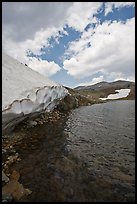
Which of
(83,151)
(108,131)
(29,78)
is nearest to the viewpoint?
(83,151)

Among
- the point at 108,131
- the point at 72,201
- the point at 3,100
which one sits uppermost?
the point at 3,100

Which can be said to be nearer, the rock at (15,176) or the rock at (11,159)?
the rock at (15,176)

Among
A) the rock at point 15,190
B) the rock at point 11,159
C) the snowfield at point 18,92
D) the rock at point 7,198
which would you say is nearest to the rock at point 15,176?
the rock at point 15,190

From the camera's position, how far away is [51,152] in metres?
17.0

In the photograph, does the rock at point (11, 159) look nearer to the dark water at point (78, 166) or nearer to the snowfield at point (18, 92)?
the dark water at point (78, 166)

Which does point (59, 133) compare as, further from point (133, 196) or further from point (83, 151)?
point (133, 196)

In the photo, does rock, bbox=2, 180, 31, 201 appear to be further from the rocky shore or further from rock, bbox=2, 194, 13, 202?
rock, bbox=2, 194, 13, 202

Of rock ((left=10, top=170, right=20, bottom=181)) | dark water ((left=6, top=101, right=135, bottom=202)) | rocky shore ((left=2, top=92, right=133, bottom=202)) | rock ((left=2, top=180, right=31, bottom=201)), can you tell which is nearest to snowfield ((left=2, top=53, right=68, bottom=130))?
rocky shore ((left=2, top=92, right=133, bottom=202))

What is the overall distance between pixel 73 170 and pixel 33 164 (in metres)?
2.89

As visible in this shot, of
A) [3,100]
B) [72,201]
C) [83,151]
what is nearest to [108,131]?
[83,151]

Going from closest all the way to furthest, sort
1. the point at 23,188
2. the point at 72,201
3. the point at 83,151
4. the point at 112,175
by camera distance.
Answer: the point at 72,201, the point at 23,188, the point at 112,175, the point at 83,151

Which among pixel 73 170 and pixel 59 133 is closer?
pixel 73 170

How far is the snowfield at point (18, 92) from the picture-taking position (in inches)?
624

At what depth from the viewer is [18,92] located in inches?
675
